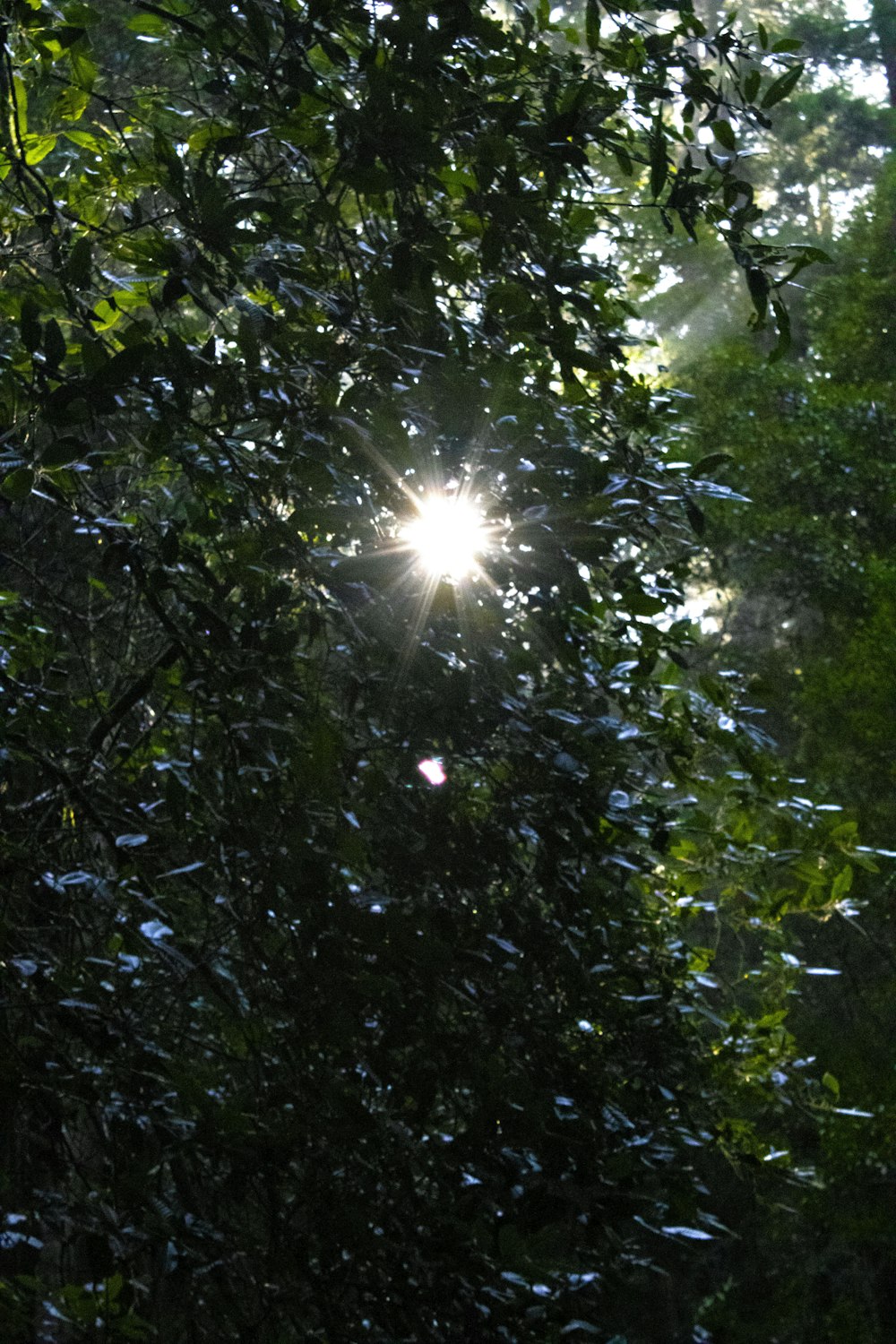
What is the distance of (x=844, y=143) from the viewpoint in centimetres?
1471

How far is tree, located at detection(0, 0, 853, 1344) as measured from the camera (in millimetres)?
1591

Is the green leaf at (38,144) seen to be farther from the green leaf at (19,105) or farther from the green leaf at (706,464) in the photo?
the green leaf at (706,464)

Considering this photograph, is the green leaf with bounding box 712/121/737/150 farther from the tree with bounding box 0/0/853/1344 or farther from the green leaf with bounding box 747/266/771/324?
the green leaf with bounding box 747/266/771/324

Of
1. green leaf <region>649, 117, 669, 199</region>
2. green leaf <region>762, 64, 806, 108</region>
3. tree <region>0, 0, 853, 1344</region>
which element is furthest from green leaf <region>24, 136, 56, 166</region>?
green leaf <region>762, 64, 806, 108</region>

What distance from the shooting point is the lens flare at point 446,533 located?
182 centimetres

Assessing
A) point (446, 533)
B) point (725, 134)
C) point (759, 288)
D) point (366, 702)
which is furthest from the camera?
point (366, 702)

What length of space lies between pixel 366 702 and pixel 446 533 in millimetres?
452

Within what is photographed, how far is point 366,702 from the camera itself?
2.18 meters

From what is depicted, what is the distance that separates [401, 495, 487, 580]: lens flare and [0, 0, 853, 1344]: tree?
0.06 feet

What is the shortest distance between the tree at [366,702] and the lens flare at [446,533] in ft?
0.06

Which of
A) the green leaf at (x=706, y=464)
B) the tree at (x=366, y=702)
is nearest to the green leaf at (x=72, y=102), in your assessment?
the tree at (x=366, y=702)

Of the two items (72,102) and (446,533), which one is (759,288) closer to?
(446,533)

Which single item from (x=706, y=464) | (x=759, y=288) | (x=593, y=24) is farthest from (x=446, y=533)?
(x=593, y=24)

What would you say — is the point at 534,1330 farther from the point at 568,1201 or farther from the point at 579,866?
Result: the point at 579,866
